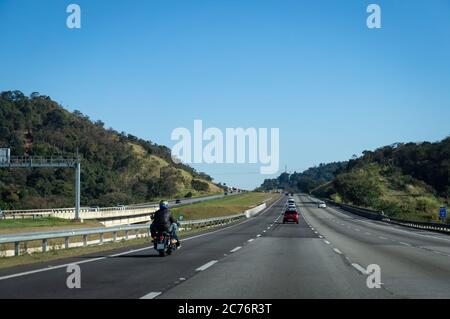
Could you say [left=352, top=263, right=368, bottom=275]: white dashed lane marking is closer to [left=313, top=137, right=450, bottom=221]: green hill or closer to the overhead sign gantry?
the overhead sign gantry

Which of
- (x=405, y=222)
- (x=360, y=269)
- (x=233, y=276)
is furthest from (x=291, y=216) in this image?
(x=233, y=276)

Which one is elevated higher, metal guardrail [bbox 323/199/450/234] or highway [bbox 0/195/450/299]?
highway [bbox 0/195/450/299]

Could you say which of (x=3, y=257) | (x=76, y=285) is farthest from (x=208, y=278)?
(x=3, y=257)

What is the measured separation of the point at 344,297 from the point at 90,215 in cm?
7324

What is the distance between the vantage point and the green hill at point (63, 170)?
124 metres

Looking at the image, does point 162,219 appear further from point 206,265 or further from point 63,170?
point 63,170

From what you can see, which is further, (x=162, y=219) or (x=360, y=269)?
(x=162, y=219)

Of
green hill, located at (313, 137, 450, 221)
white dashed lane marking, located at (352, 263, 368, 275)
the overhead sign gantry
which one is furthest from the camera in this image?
green hill, located at (313, 137, 450, 221)

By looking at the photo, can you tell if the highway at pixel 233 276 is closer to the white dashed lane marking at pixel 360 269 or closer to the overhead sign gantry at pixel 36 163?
the white dashed lane marking at pixel 360 269

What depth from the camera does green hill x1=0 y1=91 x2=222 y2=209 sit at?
124m

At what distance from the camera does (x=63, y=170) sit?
13625cm

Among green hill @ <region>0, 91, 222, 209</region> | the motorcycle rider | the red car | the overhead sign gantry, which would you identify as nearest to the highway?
the motorcycle rider

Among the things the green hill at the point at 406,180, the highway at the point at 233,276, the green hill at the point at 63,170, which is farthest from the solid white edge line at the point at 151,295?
the green hill at the point at 406,180

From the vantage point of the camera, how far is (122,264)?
18188 mm
